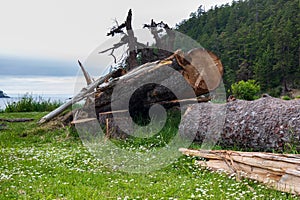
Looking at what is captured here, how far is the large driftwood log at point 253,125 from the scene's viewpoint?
5.36 m

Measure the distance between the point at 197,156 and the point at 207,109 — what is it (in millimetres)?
1844

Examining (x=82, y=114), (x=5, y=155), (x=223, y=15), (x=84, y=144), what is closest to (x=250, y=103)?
(x=84, y=144)

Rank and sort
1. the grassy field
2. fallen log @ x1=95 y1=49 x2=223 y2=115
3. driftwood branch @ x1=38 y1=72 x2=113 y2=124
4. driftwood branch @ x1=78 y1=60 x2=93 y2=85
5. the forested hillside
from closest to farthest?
the grassy field, fallen log @ x1=95 y1=49 x2=223 y2=115, driftwood branch @ x1=38 y1=72 x2=113 y2=124, driftwood branch @ x1=78 y1=60 x2=93 y2=85, the forested hillside

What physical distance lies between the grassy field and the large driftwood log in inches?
48.8

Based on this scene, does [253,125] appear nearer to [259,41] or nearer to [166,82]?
[166,82]

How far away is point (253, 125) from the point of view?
228 inches

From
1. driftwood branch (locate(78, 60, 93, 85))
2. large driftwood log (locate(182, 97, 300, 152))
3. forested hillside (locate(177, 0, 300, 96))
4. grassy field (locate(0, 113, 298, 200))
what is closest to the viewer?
grassy field (locate(0, 113, 298, 200))

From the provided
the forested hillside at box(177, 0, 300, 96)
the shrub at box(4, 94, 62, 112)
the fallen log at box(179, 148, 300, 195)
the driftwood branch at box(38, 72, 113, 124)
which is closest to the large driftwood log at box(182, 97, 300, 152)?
the fallen log at box(179, 148, 300, 195)

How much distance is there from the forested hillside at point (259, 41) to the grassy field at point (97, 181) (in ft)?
72.4

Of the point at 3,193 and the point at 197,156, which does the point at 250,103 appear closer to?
the point at 197,156

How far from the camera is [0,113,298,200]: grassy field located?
144 inches

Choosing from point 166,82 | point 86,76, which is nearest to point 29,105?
point 86,76

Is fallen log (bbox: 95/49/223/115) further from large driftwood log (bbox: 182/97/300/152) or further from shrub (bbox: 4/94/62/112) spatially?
shrub (bbox: 4/94/62/112)

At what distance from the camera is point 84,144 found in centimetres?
696
